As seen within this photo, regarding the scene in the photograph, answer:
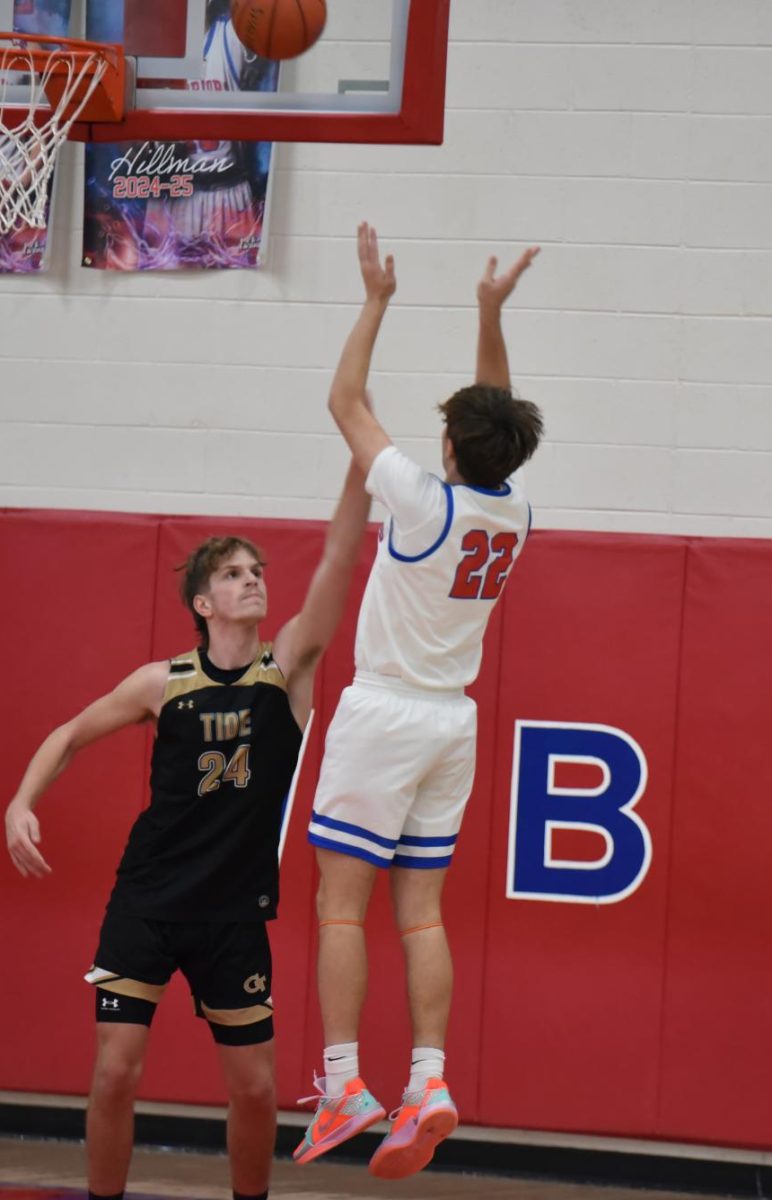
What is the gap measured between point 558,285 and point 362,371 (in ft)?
5.90

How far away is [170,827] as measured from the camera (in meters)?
3.90

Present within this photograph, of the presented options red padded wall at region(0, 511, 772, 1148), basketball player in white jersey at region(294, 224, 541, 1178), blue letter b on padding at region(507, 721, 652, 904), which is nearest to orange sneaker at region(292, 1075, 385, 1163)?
basketball player in white jersey at region(294, 224, 541, 1178)

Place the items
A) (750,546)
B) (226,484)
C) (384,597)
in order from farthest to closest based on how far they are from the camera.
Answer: (226,484) → (750,546) → (384,597)

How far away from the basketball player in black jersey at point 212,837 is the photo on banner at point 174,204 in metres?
1.76

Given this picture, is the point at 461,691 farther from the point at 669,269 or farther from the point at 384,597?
the point at 669,269

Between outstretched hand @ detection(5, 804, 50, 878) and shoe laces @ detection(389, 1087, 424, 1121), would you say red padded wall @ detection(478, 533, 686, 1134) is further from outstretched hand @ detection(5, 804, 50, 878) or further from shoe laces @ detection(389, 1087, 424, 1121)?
outstretched hand @ detection(5, 804, 50, 878)

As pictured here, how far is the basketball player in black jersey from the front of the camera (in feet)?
12.6

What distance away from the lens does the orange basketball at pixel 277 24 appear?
4164 millimetres

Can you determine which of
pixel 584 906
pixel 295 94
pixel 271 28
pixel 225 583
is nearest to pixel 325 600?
pixel 225 583

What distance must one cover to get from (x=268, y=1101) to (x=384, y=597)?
56.8 inches

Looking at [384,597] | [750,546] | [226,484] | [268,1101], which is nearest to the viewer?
[384,597]

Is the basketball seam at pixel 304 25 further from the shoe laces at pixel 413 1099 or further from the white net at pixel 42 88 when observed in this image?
the shoe laces at pixel 413 1099

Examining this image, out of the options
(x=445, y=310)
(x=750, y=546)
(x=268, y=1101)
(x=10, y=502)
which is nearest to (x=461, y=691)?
(x=268, y=1101)

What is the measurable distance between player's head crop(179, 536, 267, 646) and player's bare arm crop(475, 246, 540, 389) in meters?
0.81
